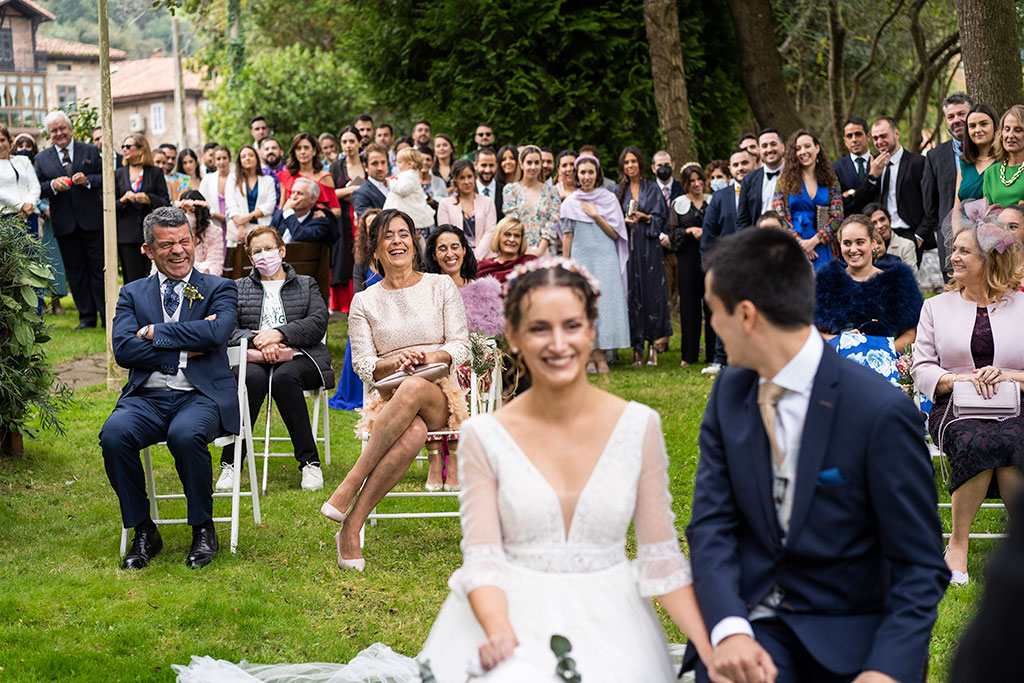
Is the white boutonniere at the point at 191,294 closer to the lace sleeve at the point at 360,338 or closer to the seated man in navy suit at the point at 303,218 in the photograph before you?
the lace sleeve at the point at 360,338

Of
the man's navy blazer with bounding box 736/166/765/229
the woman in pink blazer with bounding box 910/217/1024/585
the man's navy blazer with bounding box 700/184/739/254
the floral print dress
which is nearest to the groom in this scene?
the woman in pink blazer with bounding box 910/217/1024/585

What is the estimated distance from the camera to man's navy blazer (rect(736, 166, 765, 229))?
10352mm

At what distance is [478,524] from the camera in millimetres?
3094

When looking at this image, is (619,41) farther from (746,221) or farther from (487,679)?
(487,679)

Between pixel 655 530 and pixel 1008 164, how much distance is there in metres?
6.03

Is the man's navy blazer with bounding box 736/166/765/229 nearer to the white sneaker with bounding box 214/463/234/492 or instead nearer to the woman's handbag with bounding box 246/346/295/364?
the woman's handbag with bounding box 246/346/295/364

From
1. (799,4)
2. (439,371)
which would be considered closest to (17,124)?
(439,371)

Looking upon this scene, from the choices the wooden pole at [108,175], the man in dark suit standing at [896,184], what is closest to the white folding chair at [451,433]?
the wooden pole at [108,175]

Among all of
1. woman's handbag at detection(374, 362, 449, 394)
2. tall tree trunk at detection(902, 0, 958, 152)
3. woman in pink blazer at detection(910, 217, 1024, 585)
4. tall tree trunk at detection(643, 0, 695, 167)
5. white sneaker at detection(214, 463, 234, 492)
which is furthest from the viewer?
tall tree trunk at detection(902, 0, 958, 152)

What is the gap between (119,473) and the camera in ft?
19.3

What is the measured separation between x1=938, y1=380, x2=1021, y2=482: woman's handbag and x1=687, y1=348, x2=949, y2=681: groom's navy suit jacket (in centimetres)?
274

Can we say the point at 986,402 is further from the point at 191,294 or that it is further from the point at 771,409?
the point at 191,294

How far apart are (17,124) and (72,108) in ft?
5.21

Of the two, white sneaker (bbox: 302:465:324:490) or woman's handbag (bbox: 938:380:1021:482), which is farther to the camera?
white sneaker (bbox: 302:465:324:490)
